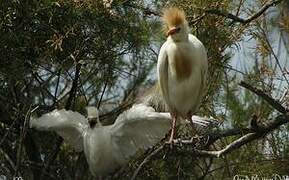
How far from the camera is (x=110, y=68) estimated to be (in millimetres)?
2627

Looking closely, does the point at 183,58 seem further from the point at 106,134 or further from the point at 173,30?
the point at 106,134

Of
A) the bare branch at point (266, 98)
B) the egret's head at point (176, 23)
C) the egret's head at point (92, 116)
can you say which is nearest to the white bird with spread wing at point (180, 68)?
the egret's head at point (176, 23)

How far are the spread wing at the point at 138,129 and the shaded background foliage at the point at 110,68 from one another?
9cm

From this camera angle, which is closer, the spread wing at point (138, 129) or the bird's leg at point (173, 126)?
the bird's leg at point (173, 126)

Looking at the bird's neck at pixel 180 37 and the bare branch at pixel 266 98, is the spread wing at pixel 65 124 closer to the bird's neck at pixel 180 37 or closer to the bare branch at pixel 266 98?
the bird's neck at pixel 180 37

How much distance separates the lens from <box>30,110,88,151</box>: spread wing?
8.32 ft

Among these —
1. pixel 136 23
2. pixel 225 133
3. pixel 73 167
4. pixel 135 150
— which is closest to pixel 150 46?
pixel 136 23

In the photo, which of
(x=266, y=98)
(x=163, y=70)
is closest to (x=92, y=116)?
(x=163, y=70)

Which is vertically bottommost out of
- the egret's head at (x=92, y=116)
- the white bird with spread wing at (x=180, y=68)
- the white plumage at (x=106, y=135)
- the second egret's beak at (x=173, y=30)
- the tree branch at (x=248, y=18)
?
the white plumage at (x=106, y=135)

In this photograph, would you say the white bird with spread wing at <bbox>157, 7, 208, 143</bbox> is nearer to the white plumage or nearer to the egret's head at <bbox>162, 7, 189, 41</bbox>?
the egret's head at <bbox>162, 7, 189, 41</bbox>

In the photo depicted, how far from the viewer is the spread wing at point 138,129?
2.38 metres

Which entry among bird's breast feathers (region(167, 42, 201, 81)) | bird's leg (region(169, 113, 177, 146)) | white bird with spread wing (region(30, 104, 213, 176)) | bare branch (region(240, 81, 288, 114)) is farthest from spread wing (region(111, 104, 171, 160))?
bare branch (region(240, 81, 288, 114))

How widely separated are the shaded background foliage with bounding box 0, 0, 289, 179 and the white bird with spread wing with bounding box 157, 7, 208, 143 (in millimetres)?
132

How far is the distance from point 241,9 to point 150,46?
0.42m
